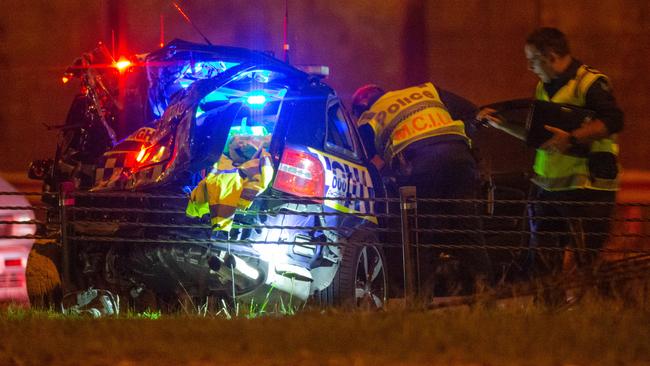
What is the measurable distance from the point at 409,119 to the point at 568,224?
1510 millimetres

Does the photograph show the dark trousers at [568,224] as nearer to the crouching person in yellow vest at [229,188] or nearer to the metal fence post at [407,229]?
the metal fence post at [407,229]

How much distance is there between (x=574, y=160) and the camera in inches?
255

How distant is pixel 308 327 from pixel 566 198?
2185 millimetres

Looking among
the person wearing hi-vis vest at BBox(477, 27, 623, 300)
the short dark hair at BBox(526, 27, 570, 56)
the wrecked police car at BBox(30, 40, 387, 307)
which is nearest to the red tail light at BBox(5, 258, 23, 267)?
the wrecked police car at BBox(30, 40, 387, 307)

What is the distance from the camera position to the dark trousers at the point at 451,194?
24.3ft

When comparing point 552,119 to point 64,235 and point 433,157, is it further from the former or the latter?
point 64,235

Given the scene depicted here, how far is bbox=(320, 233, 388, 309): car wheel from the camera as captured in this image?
678cm

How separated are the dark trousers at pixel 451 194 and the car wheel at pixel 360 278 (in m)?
0.38

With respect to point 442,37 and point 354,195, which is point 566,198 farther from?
point 442,37

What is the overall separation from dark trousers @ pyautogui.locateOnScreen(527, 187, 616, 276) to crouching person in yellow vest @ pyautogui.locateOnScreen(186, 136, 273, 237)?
1.86 metres

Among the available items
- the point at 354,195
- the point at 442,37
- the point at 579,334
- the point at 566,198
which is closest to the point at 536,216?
the point at 566,198

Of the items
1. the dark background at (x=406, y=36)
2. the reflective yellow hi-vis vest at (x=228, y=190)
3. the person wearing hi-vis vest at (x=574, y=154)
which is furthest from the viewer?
the dark background at (x=406, y=36)

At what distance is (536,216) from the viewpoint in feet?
22.3

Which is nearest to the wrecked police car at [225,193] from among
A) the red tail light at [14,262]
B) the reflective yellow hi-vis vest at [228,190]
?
the reflective yellow hi-vis vest at [228,190]
